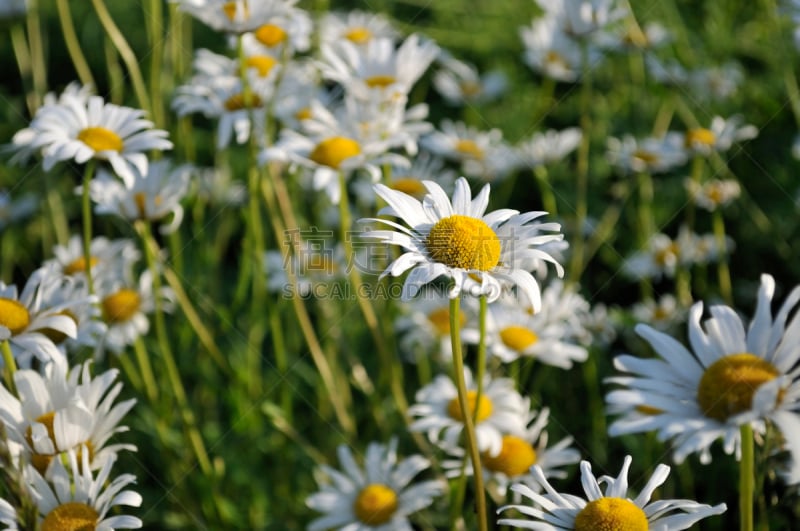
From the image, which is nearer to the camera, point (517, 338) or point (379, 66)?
point (517, 338)

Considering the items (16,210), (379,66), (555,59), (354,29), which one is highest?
(354,29)

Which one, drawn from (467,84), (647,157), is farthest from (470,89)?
(647,157)

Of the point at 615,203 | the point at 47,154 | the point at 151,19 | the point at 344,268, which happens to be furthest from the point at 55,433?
the point at 615,203

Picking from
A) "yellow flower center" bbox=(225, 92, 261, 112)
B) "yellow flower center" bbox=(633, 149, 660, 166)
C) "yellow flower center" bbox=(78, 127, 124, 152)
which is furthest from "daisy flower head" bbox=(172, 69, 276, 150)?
"yellow flower center" bbox=(633, 149, 660, 166)

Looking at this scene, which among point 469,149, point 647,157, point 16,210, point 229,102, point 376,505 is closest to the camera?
point 376,505

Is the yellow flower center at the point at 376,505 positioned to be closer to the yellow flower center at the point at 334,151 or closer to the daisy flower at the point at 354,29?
the yellow flower center at the point at 334,151

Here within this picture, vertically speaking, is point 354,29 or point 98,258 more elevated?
point 354,29

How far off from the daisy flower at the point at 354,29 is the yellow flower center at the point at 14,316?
152 centimetres

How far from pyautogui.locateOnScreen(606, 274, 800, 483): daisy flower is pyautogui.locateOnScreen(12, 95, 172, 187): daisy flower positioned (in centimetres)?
123

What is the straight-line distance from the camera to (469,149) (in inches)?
121

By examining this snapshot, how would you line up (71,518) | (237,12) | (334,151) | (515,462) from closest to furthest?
(71,518), (515,462), (237,12), (334,151)

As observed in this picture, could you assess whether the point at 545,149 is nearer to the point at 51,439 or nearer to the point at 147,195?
the point at 147,195

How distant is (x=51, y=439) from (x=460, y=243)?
819mm

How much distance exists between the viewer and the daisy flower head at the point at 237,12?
6.82ft
